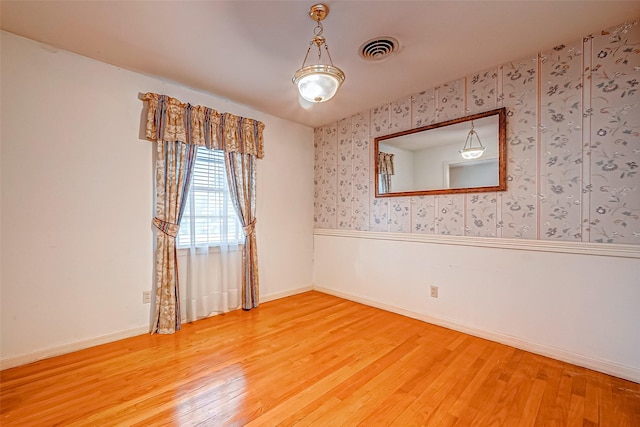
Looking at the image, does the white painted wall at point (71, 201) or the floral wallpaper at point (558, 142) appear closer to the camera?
the floral wallpaper at point (558, 142)

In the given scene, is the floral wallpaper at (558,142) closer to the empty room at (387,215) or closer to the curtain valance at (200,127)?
the empty room at (387,215)

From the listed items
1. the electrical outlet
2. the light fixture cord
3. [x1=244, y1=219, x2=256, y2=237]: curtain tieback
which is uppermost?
the light fixture cord

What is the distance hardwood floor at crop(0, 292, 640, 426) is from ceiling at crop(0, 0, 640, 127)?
249 centimetres

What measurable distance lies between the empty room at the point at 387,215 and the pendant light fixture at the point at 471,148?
1cm

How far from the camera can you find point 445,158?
2.84 m

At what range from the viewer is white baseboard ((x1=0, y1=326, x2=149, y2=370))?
81.0 inches

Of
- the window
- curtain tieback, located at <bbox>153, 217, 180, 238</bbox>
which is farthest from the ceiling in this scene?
curtain tieback, located at <bbox>153, 217, 180, 238</bbox>

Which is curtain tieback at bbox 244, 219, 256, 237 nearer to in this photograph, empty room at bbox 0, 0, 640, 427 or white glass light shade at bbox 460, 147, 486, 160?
empty room at bbox 0, 0, 640, 427

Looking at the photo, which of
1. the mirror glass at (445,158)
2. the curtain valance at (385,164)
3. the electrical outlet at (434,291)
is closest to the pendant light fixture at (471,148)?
the mirror glass at (445,158)

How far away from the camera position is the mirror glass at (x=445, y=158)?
253cm

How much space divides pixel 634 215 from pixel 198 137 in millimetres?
3711

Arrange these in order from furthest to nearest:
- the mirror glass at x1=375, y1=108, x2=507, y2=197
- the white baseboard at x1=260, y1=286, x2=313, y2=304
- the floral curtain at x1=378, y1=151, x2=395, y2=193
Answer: the white baseboard at x1=260, y1=286, x2=313, y2=304
the floral curtain at x1=378, y1=151, x2=395, y2=193
the mirror glass at x1=375, y1=108, x2=507, y2=197

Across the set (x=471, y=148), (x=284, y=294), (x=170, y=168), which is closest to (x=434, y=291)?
(x=471, y=148)

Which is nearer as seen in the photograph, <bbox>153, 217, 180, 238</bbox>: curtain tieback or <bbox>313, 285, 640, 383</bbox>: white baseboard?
<bbox>313, 285, 640, 383</bbox>: white baseboard
